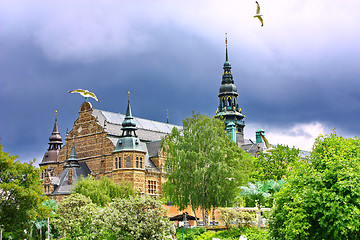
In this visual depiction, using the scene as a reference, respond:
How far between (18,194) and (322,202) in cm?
2560

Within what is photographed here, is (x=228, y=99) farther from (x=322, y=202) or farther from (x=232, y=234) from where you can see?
(x=322, y=202)

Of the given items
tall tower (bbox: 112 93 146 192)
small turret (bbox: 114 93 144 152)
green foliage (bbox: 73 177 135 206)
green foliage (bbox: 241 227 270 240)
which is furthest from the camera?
small turret (bbox: 114 93 144 152)

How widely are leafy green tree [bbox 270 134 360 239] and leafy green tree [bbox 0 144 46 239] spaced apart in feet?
69.5

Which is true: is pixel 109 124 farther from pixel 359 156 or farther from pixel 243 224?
pixel 359 156

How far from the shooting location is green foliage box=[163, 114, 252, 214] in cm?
5253

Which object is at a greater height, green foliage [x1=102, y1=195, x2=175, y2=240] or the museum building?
the museum building

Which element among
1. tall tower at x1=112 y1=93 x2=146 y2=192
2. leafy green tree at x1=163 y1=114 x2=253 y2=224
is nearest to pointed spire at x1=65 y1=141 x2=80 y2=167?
tall tower at x1=112 y1=93 x2=146 y2=192

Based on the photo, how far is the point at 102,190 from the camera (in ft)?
219

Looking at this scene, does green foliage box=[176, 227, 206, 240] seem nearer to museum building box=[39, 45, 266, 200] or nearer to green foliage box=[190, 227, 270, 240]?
green foliage box=[190, 227, 270, 240]

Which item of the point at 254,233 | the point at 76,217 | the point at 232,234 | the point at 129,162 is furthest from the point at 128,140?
the point at 254,233

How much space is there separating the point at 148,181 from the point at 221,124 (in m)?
25.6

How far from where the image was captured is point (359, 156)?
30.0m

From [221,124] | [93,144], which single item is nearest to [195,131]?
[221,124]

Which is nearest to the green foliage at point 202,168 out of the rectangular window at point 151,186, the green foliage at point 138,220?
the green foliage at point 138,220
